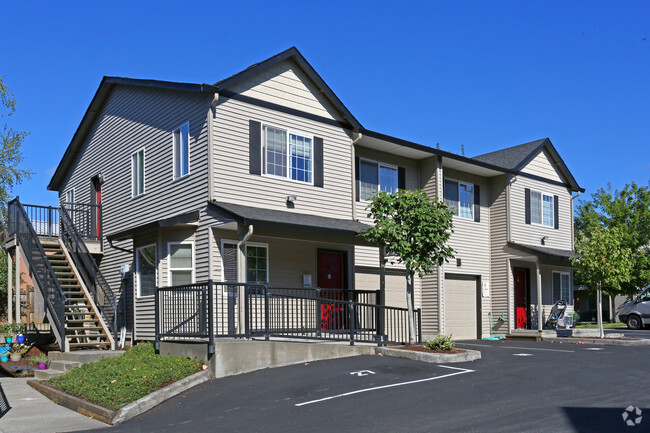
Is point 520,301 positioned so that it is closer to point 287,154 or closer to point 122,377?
point 287,154

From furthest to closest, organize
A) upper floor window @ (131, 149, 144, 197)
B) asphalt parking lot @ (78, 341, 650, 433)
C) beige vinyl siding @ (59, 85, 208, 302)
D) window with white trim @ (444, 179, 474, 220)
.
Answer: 1. window with white trim @ (444, 179, 474, 220)
2. upper floor window @ (131, 149, 144, 197)
3. beige vinyl siding @ (59, 85, 208, 302)
4. asphalt parking lot @ (78, 341, 650, 433)

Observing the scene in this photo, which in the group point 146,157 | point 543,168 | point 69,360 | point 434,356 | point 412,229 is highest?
point 543,168

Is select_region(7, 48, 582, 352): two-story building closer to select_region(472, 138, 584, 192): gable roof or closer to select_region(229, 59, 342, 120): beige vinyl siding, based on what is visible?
select_region(229, 59, 342, 120): beige vinyl siding

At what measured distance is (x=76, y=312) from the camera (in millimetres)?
16469

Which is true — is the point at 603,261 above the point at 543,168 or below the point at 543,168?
below

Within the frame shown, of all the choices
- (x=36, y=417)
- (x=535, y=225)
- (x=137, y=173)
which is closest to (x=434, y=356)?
(x=36, y=417)

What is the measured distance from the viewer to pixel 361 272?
19.1 meters

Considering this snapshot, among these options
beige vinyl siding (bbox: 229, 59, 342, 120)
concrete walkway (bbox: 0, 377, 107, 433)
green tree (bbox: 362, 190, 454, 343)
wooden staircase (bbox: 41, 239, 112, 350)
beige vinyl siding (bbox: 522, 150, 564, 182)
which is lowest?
concrete walkway (bbox: 0, 377, 107, 433)

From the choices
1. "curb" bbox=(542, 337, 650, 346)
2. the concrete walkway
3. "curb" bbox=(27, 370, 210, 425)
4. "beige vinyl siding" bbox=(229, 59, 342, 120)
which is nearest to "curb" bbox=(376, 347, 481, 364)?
"curb" bbox=(27, 370, 210, 425)

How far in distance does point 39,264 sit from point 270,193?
6476mm

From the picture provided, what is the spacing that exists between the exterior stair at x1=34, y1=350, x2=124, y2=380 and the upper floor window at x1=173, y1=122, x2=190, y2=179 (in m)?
4.73

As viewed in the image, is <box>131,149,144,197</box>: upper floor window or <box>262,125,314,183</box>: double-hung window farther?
<box>131,149,144,197</box>: upper floor window

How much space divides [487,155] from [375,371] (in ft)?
59.5

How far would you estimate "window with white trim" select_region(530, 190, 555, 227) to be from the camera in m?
25.1
